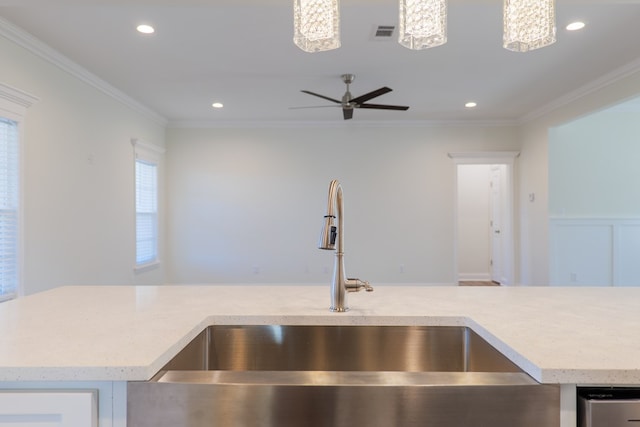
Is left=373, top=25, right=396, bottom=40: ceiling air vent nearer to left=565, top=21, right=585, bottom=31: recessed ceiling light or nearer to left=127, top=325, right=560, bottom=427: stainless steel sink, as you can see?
left=565, top=21, right=585, bottom=31: recessed ceiling light

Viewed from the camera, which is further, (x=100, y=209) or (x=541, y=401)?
(x=100, y=209)

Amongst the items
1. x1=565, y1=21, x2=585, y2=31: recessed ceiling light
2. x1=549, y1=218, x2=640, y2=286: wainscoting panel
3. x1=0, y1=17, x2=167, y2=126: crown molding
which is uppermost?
x1=565, y1=21, x2=585, y2=31: recessed ceiling light

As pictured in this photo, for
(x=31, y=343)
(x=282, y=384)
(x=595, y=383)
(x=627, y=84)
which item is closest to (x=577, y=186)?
(x=627, y=84)

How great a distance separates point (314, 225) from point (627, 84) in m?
4.14

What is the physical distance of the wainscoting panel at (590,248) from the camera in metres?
5.07

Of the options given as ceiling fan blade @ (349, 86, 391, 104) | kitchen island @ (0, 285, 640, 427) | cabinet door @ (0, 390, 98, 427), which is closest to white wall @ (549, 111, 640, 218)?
ceiling fan blade @ (349, 86, 391, 104)

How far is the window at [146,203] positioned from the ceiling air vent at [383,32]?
3.47 m

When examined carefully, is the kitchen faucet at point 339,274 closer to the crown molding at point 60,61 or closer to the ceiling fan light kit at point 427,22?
the ceiling fan light kit at point 427,22

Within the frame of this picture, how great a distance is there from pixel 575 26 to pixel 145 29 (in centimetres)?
334

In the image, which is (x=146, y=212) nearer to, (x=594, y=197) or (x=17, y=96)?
(x=17, y=96)

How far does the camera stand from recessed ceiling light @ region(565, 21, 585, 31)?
2891 mm

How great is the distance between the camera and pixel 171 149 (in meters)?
6.05

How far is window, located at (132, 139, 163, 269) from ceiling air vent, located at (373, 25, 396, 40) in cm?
347

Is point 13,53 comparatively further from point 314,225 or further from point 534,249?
point 534,249
